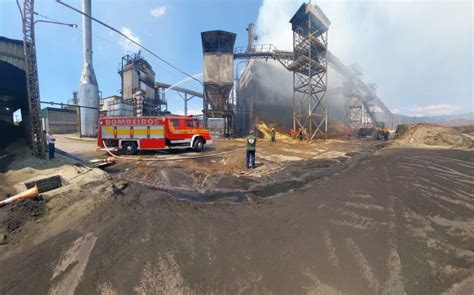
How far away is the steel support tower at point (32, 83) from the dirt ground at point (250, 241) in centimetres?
490

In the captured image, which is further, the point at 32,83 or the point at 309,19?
the point at 309,19

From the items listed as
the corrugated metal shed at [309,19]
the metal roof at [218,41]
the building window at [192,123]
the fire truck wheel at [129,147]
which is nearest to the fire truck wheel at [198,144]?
the building window at [192,123]

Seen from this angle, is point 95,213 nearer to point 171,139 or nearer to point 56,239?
point 56,239

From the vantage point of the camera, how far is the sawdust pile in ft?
63.6

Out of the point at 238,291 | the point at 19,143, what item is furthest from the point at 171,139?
the point at 238,291

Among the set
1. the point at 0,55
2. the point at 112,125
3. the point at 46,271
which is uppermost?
the point at 0,55

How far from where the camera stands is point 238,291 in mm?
2691

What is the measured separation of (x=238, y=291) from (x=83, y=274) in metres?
2.25

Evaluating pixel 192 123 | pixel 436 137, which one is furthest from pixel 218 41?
pixel 436 137

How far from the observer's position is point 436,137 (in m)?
20.6

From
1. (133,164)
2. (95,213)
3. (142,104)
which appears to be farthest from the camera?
(142,104)

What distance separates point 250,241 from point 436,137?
84.3 feet

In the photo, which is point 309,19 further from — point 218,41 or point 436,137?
point 436,137

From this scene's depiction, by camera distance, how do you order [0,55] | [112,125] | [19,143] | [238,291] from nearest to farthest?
[238,291], [0,55], [19,143], [112,125]
